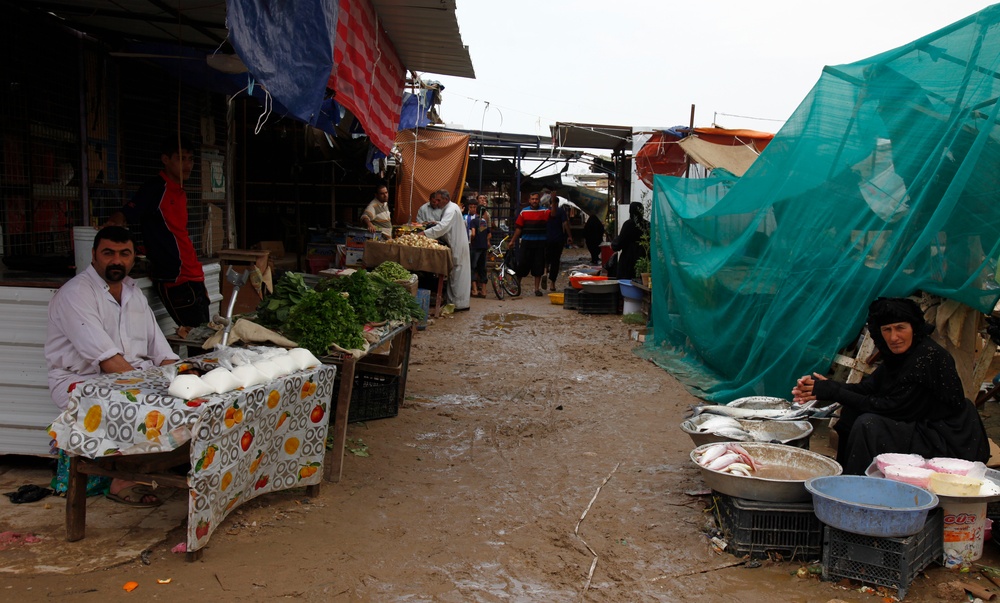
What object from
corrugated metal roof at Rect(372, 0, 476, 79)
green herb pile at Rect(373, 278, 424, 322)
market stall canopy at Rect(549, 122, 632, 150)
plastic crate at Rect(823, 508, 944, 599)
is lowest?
plastic crate at Rect(823, 508, 944, 599)

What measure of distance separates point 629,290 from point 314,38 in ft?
29.9

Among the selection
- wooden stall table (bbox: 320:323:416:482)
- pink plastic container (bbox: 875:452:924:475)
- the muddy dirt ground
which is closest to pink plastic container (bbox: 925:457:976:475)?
pink plastic container (bbox: 875:452:924:475)

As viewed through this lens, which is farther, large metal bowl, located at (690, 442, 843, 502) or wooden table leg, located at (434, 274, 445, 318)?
wooden table leg, located at (434, 274, 445, 318)

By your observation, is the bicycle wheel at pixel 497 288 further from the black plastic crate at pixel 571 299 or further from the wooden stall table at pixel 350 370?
the wooden stall table at pixel 350 370

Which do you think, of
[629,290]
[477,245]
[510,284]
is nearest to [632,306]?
[629,290]

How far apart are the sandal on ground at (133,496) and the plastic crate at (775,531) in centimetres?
322

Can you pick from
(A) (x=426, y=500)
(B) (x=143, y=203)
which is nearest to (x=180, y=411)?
(A) (x=426, y=500)

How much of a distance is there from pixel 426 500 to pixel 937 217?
12.8ft

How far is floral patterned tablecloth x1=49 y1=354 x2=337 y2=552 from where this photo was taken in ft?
11.4

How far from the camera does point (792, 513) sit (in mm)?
4090

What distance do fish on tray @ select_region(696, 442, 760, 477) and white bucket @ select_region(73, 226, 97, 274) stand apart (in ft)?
12.9

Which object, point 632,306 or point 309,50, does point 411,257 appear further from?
point 309,50

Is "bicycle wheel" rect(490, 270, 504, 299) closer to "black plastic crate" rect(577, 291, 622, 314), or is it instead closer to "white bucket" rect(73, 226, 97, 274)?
"black plastic crate" rect(577, 291, 622, 314)

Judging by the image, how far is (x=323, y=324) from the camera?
196 inches
